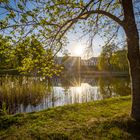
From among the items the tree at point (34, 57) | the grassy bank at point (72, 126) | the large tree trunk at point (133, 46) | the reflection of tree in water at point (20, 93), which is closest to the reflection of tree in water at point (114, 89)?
the reflection of tree in water at point (20, 93)

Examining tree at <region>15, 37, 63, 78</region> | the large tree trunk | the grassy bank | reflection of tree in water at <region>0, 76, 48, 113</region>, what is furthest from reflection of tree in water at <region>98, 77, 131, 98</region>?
tree at <region>15, 37, 63, 78</region>

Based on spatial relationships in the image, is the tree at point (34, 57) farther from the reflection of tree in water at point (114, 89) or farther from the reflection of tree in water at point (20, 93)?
the reflection of tree in water at point (114, 89)

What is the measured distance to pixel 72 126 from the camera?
609 centimetres

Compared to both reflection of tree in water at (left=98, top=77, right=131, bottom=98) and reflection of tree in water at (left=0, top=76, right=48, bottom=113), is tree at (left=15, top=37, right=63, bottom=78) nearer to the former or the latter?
reflection of tree in water at (left=0, top=76, right=48, bottom=113)

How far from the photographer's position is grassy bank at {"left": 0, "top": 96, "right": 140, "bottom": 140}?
17.8ft

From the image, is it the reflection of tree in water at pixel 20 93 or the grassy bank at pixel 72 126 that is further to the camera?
the reflection of tree in water at pixel 20 93

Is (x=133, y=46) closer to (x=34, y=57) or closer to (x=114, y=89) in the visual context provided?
(x=34, y=57)

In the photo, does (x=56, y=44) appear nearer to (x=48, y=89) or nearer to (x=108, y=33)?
(x=108, y=33)

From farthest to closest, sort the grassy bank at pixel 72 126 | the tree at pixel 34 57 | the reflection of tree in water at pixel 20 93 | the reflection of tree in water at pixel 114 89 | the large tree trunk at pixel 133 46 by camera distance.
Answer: the reflection of tree in water at pixel 114 89 → the reflection of tree in water at pixel 20 93 → the large tree trunk at pixel 133 46 → the tree at pixel 34 57 → the grassy bank at pixel 72 126

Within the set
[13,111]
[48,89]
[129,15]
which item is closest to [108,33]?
[129,15]

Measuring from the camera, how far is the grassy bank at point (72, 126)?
17.8 ft

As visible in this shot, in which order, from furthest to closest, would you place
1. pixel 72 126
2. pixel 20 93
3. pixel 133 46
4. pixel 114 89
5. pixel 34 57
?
pixel 114 89, pixel 20 93, pixel 133 46, pixel 34 57, pixel 72 126

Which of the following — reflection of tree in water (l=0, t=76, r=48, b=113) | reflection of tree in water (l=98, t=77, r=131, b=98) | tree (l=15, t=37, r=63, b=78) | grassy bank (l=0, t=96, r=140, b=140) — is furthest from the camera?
reflection of tree in water (l=98, t=77, r=131, b=98)

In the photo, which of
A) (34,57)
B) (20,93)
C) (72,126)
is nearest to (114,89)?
(20,93)
